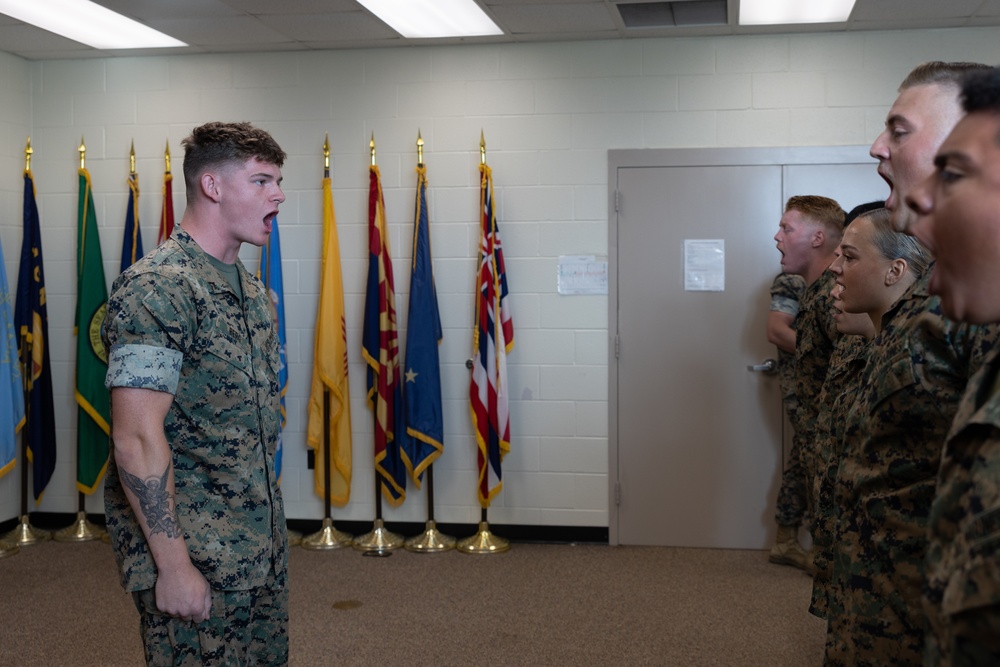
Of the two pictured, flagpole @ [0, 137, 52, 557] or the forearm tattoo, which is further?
flagpole @ [0, 137, 52, 557]

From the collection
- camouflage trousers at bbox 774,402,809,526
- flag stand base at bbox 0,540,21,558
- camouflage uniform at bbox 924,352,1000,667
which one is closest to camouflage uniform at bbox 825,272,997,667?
camouflage uniform at bbox 924,352,1000,667

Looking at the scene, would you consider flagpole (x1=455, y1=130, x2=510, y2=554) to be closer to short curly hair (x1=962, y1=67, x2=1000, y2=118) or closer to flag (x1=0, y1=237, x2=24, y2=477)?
flag (x1=0, y1=237, x2=24, y2=477)

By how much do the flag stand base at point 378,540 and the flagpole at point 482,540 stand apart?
34 centimetres

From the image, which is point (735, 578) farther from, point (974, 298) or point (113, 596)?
point (974, 298)

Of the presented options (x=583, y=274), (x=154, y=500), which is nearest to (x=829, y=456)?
(x=154, y=500)

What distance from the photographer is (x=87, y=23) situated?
4.85 meters

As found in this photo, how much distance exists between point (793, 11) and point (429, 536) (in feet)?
10.3

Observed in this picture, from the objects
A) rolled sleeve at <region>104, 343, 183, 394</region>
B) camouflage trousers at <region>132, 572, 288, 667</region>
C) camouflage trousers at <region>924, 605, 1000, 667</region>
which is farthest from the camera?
camouflage trousers at <region>132, 572, 288, 667</region>

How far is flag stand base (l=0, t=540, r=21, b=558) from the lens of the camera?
16.5ft

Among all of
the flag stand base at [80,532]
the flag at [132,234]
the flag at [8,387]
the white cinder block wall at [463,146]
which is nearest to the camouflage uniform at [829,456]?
the white cinder block wall at [463,146]

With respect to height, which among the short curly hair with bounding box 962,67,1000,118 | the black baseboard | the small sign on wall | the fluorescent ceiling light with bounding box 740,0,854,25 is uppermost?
the fluorescent ceiling light with bounding box 740,0,854,25

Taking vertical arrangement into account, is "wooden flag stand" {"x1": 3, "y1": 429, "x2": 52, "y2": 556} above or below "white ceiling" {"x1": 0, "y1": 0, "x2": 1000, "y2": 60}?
below

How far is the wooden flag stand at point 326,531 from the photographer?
522cm

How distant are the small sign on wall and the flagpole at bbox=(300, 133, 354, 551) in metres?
1.35
